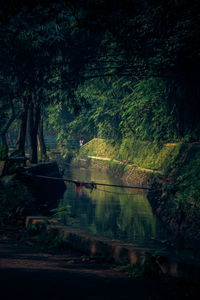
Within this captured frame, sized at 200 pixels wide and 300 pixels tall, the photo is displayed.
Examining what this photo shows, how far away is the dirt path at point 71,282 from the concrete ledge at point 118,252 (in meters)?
0.20

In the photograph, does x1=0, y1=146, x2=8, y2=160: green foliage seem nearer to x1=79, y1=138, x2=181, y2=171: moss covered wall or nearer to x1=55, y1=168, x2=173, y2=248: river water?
x1=55, y1=168, x2=173, y2=248: river water

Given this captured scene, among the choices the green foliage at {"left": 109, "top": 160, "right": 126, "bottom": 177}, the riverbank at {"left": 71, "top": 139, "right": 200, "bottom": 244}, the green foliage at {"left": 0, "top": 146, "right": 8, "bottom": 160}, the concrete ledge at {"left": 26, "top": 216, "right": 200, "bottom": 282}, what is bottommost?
the green foliage at {"left": 109, "top": 160, "right": 126, "bottom": 177}

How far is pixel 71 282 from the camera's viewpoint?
4.08 meters

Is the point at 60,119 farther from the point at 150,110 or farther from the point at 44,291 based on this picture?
the point at 44,291

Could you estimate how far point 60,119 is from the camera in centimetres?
4378

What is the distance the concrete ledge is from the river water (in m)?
0.88

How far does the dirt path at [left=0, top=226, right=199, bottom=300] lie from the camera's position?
3664 millimetres

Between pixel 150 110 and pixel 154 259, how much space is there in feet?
56.4

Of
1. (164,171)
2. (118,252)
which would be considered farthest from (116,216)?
(118,252)

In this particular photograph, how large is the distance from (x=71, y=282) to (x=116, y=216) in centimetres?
1071

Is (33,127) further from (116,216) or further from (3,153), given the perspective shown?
(3,153)

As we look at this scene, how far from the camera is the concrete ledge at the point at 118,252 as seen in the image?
4.69m

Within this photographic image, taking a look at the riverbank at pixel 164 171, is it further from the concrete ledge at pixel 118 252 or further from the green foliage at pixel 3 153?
the green foliage at pixel 3 153

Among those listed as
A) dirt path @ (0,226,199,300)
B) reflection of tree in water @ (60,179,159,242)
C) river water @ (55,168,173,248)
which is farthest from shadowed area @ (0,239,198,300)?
reflection of tree in water @ (60,179,159,242)
